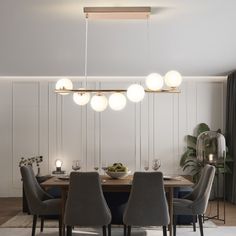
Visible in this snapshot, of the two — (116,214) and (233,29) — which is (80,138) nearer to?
(116,214)

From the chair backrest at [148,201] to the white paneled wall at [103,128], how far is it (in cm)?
409

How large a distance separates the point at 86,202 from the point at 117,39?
89.7 inches

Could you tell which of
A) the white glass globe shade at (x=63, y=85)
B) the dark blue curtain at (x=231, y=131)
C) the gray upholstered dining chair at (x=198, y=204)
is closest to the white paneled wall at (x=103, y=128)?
the dark blue curtain at (x=231, y=131)

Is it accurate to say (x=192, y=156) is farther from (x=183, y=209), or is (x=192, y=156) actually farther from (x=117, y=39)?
(x=183, y=209)

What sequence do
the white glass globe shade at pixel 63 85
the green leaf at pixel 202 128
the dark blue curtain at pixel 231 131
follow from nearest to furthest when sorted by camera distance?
the white glass globe shade at pixel 63 85
the dark blue curtain at pixel 231 131
the green leaf at pixel 202 128

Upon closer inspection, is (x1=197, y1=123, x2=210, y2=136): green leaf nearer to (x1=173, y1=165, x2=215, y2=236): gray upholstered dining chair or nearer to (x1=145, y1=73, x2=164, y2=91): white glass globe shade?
(x1=173, y1=165, x2=215, y2=236): gray upholstered dining chair

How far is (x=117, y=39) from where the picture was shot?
578 centimetres

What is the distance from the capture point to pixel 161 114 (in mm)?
8594

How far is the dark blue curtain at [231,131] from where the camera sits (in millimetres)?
7941

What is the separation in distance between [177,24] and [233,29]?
703 millimetres

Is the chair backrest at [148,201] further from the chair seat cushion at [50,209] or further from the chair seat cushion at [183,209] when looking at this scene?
the chair seat cushion at [50,209]

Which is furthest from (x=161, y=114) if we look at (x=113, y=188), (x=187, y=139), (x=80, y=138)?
(x=113, y=188)

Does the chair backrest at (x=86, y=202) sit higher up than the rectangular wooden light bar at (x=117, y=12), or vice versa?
the rectangular wooden light bar at (x=117, y=12)

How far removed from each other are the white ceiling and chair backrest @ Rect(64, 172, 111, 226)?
1.70 metres
